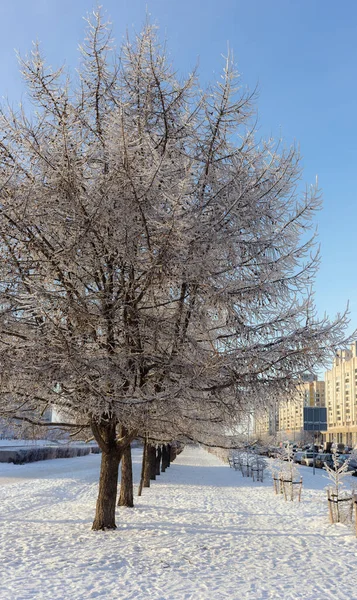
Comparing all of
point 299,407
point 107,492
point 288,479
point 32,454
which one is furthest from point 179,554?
point 32,454

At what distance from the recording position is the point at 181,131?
348 inches

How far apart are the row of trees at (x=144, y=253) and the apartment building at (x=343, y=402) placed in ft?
390

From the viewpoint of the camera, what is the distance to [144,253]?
7.93 metres

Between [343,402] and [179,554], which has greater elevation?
[343,402]

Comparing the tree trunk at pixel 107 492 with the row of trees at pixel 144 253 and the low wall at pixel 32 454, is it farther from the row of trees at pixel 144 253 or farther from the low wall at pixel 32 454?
the low wall at pixel 32 454

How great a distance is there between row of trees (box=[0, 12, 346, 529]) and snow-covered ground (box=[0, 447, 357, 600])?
7.11 ft

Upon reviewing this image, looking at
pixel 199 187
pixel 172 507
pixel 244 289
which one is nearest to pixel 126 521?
pixel 172 507

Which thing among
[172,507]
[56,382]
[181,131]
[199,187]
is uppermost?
[181,131]

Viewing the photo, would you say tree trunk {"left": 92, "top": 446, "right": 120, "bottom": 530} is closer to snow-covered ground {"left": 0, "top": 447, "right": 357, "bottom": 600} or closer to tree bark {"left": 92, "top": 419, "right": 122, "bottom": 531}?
tree bark {"left": 92, "top": 419, "right": 122, "bottom": 531}

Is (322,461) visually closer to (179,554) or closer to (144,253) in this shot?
(179,554)

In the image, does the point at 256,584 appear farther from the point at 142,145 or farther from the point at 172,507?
the point at 172,507

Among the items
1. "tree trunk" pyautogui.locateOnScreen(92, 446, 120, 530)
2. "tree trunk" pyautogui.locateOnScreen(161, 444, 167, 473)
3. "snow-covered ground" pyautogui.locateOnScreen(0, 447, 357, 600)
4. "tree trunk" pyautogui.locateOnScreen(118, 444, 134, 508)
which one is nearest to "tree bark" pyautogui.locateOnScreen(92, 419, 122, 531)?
"tree trunk" pyautogui.locateOnScreen(92, 446, 120, 530)

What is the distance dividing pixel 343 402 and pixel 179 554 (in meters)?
137

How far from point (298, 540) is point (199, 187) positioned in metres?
6.83
